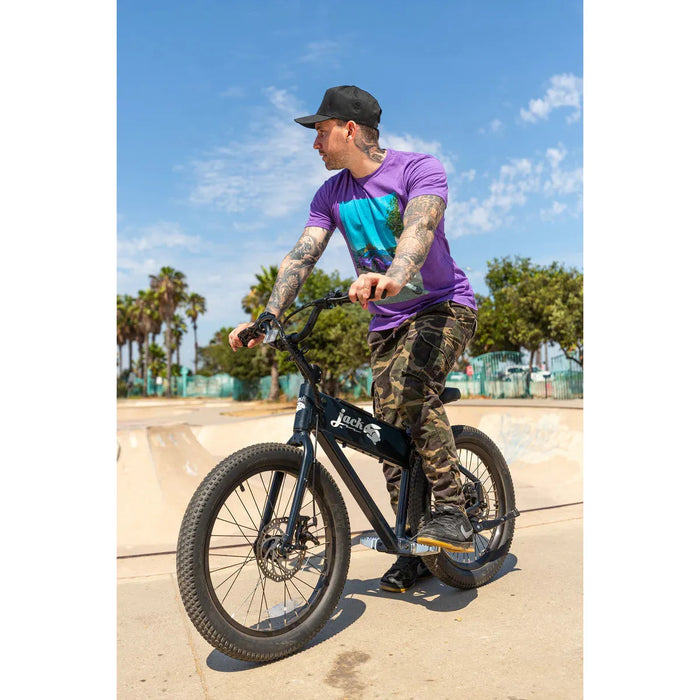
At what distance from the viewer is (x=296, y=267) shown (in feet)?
9.33

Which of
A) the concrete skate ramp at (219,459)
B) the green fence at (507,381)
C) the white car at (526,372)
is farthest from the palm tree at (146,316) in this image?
the concrete skate ramp at (219,459)

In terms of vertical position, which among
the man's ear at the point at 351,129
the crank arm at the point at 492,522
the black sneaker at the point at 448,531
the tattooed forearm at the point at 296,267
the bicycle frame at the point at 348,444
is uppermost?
the man's ear at the point at 351,129

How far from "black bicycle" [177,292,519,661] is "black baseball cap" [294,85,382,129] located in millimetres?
819

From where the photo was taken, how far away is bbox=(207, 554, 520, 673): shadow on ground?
2355mm

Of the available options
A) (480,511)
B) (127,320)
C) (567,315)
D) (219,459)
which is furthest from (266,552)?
(127,320)

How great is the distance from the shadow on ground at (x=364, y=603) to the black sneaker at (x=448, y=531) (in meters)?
0.36

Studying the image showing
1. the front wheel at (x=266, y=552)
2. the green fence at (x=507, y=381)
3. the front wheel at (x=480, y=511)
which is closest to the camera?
the front wheel at (x=266, y=552)

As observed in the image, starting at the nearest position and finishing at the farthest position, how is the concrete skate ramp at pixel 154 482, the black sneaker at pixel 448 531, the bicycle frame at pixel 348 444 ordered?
1. the bicycle frame at pixel 348 444
2. the black sneaker at pixel 448 531
3. the concrete skate ramp at pixel 154 482

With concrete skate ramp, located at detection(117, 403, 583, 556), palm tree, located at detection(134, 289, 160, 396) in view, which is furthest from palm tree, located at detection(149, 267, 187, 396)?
concrete skate ramp, located at detection(117, 403, 583, 556)

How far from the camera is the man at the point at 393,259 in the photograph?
268cm

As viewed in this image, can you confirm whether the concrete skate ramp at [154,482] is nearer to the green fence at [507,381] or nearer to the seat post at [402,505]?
the seat post at [402,505]
